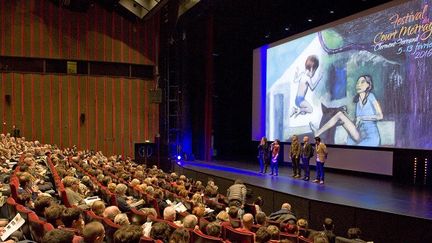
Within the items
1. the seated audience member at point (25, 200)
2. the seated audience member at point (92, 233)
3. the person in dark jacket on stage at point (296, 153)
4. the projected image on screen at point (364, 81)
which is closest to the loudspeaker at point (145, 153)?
the projected image on screen at point (364, 81)

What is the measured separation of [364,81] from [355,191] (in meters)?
3.04

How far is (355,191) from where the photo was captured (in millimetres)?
8344

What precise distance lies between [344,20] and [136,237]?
9.65 meters

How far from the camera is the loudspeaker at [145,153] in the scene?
53.4 feet

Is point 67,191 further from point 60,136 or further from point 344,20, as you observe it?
point 60,136

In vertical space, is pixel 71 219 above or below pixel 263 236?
above

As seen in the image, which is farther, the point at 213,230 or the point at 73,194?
the point at 73,194

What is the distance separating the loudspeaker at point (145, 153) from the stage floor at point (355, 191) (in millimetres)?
4818

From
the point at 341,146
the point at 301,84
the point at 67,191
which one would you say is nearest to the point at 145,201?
the point at 67,191

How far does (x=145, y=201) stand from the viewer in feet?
18.2

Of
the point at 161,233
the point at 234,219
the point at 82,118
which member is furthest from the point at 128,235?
the point at 82,118

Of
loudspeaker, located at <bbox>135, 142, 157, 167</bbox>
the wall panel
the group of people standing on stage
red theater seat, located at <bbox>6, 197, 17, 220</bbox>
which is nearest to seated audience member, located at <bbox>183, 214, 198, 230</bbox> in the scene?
red theater seat, located at <bbox>6, 197, 17, 220</bbox>

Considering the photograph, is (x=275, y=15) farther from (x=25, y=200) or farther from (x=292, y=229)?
(x=25, y=200)

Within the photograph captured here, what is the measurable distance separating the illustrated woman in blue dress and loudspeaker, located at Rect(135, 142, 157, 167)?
319 inches
